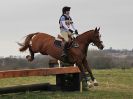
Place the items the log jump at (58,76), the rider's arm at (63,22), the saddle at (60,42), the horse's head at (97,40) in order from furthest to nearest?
the saddle at (60,42)
the horse's head at (97,40)
the rider's arm at (63,22)
the log jump at (58,76)

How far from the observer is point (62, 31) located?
48.0 feet

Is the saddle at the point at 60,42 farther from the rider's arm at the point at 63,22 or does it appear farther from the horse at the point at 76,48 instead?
the rider's arm at the point at 63,22

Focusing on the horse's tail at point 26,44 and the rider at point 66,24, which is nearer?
the rider at point 66,24

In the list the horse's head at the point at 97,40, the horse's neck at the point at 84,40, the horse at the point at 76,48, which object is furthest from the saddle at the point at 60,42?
the horse's head at the point at 97,40

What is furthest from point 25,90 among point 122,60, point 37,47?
point 122,60

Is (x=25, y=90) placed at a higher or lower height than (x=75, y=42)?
lower

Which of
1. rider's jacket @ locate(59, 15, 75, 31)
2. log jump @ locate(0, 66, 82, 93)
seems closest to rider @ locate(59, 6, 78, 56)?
rider's jacket @ locate(59, 15, 75, 31)

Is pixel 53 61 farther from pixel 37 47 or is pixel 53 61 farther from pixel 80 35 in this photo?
pixel 80 35

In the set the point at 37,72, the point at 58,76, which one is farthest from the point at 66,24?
the point at 58,76

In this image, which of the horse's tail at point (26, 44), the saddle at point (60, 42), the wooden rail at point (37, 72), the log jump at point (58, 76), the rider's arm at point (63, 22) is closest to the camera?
the wooden rail at point (37, 72)

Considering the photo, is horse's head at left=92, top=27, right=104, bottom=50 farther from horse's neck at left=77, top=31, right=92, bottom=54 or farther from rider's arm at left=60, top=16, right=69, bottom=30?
rider's arm at left=60, top=16, right=69, bottom=30

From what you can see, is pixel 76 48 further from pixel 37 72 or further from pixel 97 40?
pixel 37 72

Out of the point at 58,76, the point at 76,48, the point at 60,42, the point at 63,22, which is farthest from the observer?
the point at 58,76

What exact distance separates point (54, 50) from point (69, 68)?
933 mm
